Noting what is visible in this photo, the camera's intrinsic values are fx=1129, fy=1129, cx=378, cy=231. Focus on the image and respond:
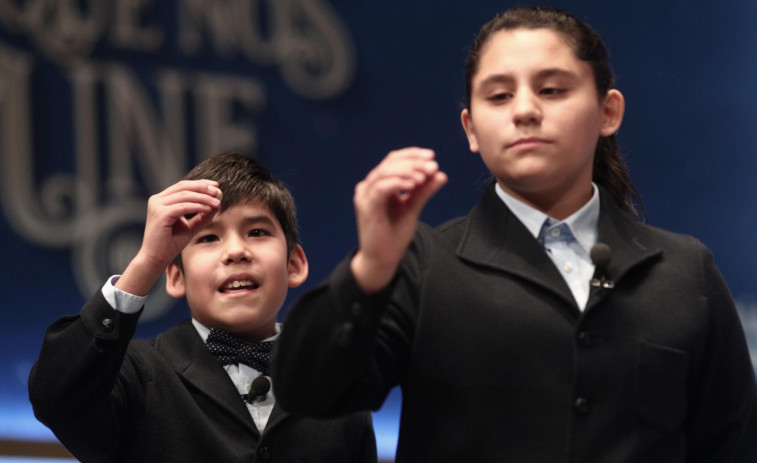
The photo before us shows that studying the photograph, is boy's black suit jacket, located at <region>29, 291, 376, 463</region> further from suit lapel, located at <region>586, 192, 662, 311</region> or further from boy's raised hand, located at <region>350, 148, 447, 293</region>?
suit lapel, located at <region>586, 192, 662, 311</region>

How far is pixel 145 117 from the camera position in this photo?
10.3 feet

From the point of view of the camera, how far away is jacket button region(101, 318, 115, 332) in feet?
5.05

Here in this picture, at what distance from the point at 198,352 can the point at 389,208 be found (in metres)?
0.71

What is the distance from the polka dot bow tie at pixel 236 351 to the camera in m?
1.82

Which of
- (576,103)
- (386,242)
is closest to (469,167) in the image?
(576,103)

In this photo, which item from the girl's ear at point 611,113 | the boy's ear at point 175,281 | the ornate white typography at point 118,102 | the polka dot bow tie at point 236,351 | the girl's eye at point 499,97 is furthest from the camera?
the ornate white typography at point 118,102

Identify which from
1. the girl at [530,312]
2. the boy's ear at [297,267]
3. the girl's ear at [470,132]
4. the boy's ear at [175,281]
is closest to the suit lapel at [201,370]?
the boy's ear at [175,281]

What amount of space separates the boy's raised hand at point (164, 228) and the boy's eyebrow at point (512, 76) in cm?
44

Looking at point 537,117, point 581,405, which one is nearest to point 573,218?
point 537,117

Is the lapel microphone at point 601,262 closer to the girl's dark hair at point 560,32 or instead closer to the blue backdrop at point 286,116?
the girl's dark hair at point 560,32

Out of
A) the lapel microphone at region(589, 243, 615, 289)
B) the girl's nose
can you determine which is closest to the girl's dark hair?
the girl's nose

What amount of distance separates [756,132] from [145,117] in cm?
180

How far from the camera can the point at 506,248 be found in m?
1.37

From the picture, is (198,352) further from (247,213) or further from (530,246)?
(530,246)
